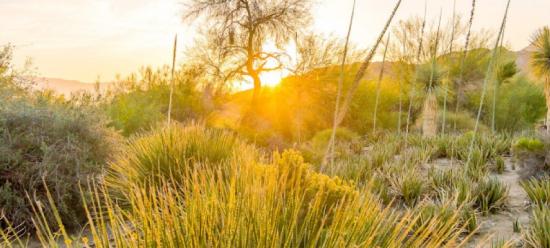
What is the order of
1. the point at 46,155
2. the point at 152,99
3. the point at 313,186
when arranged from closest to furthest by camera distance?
1. the point at 313,186
2. the point at 46,155
3. the point at 152,99

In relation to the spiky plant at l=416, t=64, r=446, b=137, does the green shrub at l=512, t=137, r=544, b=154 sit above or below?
below

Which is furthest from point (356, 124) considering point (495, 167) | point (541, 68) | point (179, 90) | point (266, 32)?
point (495, 167)

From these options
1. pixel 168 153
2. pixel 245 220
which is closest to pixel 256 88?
pixel 168 153

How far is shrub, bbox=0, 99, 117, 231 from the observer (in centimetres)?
656

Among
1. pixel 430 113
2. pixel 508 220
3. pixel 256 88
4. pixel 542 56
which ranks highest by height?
pixel 542 56

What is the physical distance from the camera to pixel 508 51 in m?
31.3

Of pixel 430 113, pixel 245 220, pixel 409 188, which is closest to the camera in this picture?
pixel 245 220

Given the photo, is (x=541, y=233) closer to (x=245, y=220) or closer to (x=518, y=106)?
(x=245, y=220)

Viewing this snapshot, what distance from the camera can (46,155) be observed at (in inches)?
271

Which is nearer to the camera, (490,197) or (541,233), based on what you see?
(541,233)

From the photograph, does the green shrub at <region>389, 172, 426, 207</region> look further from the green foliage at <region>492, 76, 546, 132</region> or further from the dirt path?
the green foliage at <region>492, 76, 546, 132</region>

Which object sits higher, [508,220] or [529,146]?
[529,146]

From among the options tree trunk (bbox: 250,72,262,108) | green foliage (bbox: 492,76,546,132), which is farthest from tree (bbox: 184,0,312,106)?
green foliage (bbox: 492,76,546,132)

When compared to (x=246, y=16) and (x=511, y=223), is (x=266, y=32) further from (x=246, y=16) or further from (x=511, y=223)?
(x=511, y=223)
